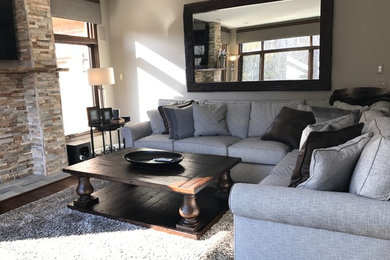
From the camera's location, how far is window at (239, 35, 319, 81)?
401 centimetres

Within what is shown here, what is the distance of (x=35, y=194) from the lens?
3521mm

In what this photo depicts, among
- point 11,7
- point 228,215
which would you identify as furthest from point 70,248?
point 11,7

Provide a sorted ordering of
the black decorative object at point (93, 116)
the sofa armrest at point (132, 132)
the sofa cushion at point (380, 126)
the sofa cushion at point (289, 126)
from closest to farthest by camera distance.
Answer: the sofa cushion at point (380, 126), the sofa cushion at point (289, 126), the sofa armrest at point (132, 132), the black decorative object at point (93, 116)

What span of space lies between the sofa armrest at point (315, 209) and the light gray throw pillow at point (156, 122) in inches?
109

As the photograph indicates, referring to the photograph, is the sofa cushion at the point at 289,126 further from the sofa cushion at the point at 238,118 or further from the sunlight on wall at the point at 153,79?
the sunlight on wall at the point at 153,79

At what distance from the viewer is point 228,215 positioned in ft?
9.04

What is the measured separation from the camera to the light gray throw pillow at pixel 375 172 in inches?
57.7

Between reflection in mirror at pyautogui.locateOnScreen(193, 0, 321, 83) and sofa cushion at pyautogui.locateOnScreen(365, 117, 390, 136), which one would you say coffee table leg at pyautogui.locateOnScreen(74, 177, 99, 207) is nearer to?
sofa cushion at pyautogui.locateOnScreen(365, 117, 390, 136)

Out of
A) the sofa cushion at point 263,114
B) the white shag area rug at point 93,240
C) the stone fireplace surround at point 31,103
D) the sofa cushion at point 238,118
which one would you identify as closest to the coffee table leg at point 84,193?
the white shag area rug at point 93,240

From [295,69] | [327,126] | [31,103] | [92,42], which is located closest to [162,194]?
[327,126]

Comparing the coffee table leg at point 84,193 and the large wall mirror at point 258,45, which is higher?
the large wall mirror at point 258,45

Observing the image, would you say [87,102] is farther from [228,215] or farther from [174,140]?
[228,215]

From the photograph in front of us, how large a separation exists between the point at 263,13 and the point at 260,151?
204cm

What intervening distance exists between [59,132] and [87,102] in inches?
A: 49.2
